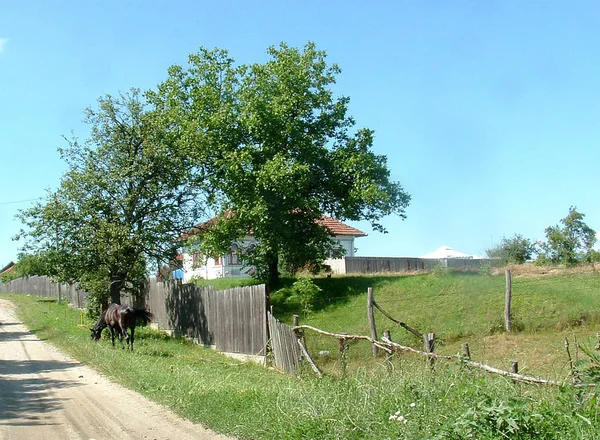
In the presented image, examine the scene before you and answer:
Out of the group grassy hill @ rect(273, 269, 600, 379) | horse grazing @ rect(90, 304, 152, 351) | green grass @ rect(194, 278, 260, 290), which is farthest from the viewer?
green grass @ rect(194, 278, 260, 290)

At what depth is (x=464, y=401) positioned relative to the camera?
20.6ft

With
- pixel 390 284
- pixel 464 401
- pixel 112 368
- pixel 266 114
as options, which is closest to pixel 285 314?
pixel 390 284

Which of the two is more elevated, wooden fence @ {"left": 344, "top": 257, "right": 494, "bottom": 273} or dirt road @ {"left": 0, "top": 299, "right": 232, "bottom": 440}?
wooden fence @ {"left": 344, "top": 257, "right": 494, "bottom": 273}

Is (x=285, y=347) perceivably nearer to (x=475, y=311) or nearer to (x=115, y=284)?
(x=475, y=311)

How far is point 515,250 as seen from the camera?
39781mm

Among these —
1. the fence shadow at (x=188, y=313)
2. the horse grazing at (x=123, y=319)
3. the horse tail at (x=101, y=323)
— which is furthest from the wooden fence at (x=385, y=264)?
the horse grazing at (x=123, y=319)

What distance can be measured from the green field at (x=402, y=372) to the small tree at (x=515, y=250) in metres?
11.5

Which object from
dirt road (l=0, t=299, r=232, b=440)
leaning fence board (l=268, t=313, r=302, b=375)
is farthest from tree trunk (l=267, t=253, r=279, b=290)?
dirt road (l=0, t=299, r=232, b=440)

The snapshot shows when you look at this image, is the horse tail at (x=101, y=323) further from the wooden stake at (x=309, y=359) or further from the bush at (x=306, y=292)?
the wooden stake at (x=309, y=359)

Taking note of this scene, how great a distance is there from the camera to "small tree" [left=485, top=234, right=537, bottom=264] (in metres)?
38.6

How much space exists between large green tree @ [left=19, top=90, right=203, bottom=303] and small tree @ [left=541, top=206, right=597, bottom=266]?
19.2 m

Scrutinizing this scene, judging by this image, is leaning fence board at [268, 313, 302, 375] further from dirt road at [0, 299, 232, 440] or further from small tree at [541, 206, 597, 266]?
small tree at [541, 206, 597, 266]

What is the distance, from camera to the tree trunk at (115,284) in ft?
83.0

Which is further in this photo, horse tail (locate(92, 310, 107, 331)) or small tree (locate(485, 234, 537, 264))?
small tree (locate(485, 234, 537, 264))
